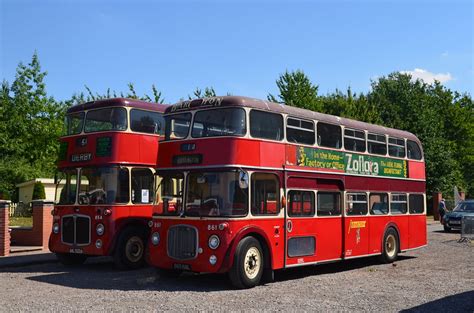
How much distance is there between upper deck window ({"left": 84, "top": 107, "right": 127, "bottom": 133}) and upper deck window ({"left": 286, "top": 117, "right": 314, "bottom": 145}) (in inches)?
175

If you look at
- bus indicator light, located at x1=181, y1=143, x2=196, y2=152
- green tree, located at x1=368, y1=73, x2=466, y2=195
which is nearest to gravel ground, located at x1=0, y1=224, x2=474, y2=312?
bus indicator light, located at x1=181, y1=143, x2=196, y2=152

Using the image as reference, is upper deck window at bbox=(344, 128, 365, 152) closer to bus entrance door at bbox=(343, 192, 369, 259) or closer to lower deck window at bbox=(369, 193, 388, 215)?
bus entrance door at bbox=(343, 192, 369, 259)

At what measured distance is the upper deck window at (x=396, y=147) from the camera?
53.9 ft

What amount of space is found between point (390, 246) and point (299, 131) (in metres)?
5.58

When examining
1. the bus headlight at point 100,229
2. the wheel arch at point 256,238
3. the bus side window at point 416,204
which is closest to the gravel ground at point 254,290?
the wheel arch at point 256,238

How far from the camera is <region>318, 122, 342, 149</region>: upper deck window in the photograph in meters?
13.6

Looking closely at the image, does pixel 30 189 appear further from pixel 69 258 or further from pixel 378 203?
pixel 378 203

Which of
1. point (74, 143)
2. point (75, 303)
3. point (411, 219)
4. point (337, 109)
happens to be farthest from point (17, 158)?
point (75, 303)

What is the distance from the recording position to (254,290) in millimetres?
10820

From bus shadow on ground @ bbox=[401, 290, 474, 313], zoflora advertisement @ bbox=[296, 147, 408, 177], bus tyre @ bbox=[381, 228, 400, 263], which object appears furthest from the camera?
bus tyre @ bbox=[381, 228, 400, 263]

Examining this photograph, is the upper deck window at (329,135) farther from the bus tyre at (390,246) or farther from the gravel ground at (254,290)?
the bus tyre at (390,246)

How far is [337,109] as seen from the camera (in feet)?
159

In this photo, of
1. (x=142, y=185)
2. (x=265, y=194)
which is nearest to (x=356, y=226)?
(x=265, y=194)

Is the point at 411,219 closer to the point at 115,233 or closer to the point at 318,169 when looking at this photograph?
the point at 318,169
